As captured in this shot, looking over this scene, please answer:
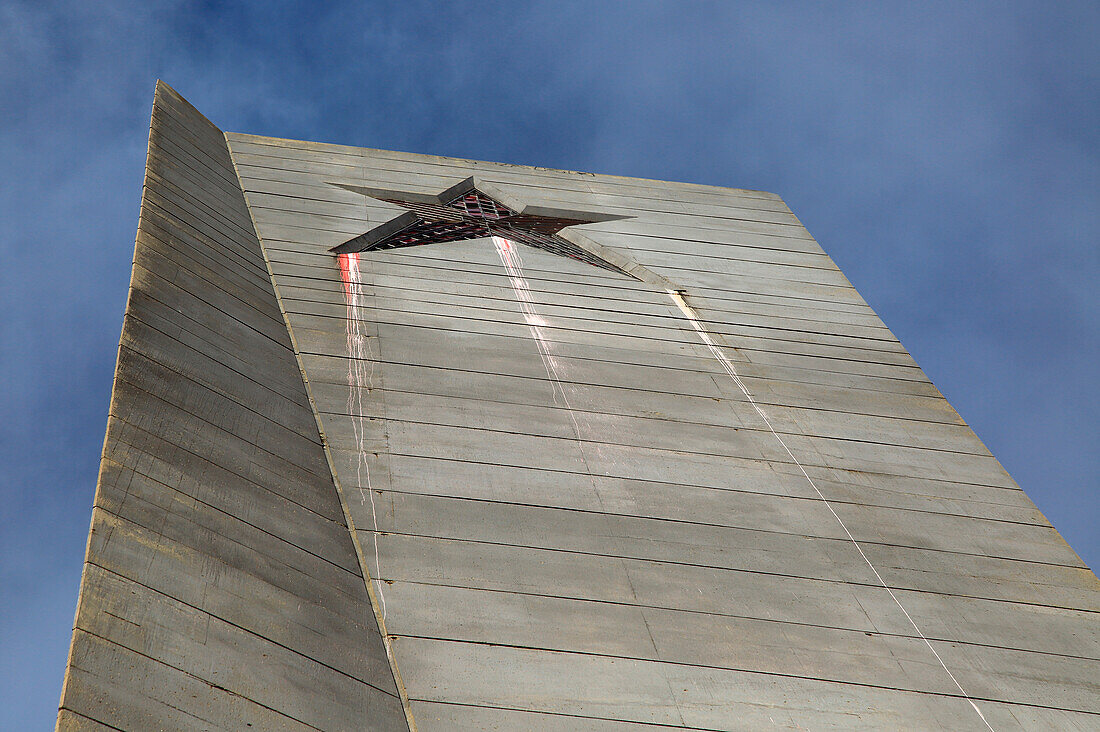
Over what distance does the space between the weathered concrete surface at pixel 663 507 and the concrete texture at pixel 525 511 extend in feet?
0.06

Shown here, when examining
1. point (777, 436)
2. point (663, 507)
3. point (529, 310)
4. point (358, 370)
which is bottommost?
point (663, 507)

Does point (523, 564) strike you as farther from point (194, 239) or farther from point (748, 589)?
point (194, 239)

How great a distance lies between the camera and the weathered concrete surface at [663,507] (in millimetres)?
3500

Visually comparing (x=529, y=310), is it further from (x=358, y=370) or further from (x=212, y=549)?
(x=212, y=549)

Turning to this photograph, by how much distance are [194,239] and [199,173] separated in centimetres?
133

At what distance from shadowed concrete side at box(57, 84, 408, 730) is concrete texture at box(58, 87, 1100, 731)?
1 centimetres

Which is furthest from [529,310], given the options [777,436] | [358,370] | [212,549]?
[212,549]

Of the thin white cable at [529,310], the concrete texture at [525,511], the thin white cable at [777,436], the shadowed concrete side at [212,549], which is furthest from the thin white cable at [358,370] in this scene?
the thin white cable at [777,436]

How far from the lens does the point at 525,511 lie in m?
4.24

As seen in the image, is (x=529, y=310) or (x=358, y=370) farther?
(x=529, y=310)

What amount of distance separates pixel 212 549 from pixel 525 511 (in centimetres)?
148

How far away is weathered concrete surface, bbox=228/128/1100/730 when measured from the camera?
11.5 ft

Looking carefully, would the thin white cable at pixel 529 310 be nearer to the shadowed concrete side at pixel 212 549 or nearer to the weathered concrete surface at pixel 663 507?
the weathered concrete surface at pixel 663 507

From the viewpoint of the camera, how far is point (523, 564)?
12.8ft
